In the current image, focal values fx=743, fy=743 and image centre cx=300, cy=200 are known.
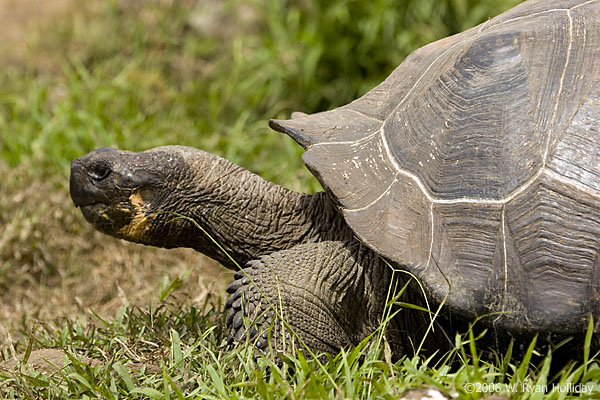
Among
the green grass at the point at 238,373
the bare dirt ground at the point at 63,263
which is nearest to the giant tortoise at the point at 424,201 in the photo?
the green grass at the point at 238,373

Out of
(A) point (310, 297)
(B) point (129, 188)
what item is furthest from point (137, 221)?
(A) point (310, 297)

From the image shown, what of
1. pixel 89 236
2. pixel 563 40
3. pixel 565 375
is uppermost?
pixel 563 40

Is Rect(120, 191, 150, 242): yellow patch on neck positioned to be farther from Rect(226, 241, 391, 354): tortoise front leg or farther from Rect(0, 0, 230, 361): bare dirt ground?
Rect(0, 0, 230, 361): bare dirt ground

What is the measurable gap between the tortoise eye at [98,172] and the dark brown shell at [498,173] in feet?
3.02

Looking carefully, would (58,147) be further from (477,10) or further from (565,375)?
(565,375)

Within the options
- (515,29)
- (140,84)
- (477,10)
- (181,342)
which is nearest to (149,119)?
(140,84)

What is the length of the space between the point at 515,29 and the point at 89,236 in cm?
311

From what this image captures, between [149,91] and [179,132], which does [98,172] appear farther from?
[149,91]

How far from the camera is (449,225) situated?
8.71 feet

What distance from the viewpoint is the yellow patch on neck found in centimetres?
328

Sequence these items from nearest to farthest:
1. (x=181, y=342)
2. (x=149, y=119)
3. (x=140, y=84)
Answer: (x=181, y=342) → (x=149, y=119) → (x=140, y=84)

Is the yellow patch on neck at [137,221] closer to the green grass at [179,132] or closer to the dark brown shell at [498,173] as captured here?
the green grass at [179,132]

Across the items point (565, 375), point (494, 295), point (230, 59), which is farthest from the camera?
point (230, 59)

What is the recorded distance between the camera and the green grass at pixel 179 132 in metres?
2.63
